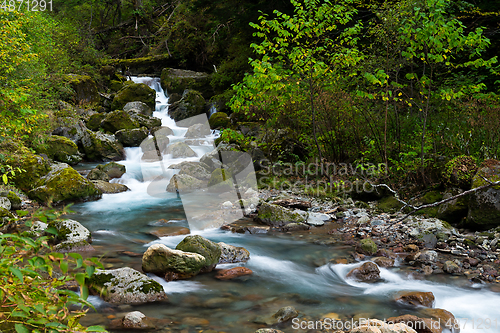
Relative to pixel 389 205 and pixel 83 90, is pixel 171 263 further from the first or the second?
pixel 83 90

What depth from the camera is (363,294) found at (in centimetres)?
468

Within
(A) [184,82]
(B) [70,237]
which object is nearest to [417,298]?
(B) [70,237]

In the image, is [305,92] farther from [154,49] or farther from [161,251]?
[154,49]

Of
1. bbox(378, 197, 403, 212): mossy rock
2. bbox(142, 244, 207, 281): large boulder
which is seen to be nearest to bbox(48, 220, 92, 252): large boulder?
bbox(142, 244, 207, 281): large boulder

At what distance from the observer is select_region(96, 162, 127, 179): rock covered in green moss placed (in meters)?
11.9

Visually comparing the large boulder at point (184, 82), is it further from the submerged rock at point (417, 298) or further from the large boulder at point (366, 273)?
the submerged rock at point (417, 298)

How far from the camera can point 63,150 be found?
42.8 ft

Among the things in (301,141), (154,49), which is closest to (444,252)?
(301,141)

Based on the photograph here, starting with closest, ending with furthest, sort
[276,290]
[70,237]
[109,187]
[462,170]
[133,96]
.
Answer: [276,290] < [70,237] < [462,170] < [109,187] < [133,96]

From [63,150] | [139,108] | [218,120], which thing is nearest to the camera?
[63,150]

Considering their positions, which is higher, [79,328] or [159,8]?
[159,8]

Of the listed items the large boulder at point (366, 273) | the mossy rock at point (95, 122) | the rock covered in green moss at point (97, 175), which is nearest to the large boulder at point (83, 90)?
the mossy rock at point (95, 122)

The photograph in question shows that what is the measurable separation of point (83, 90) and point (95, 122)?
3.55 metres

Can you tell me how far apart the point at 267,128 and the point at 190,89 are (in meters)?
13.1
